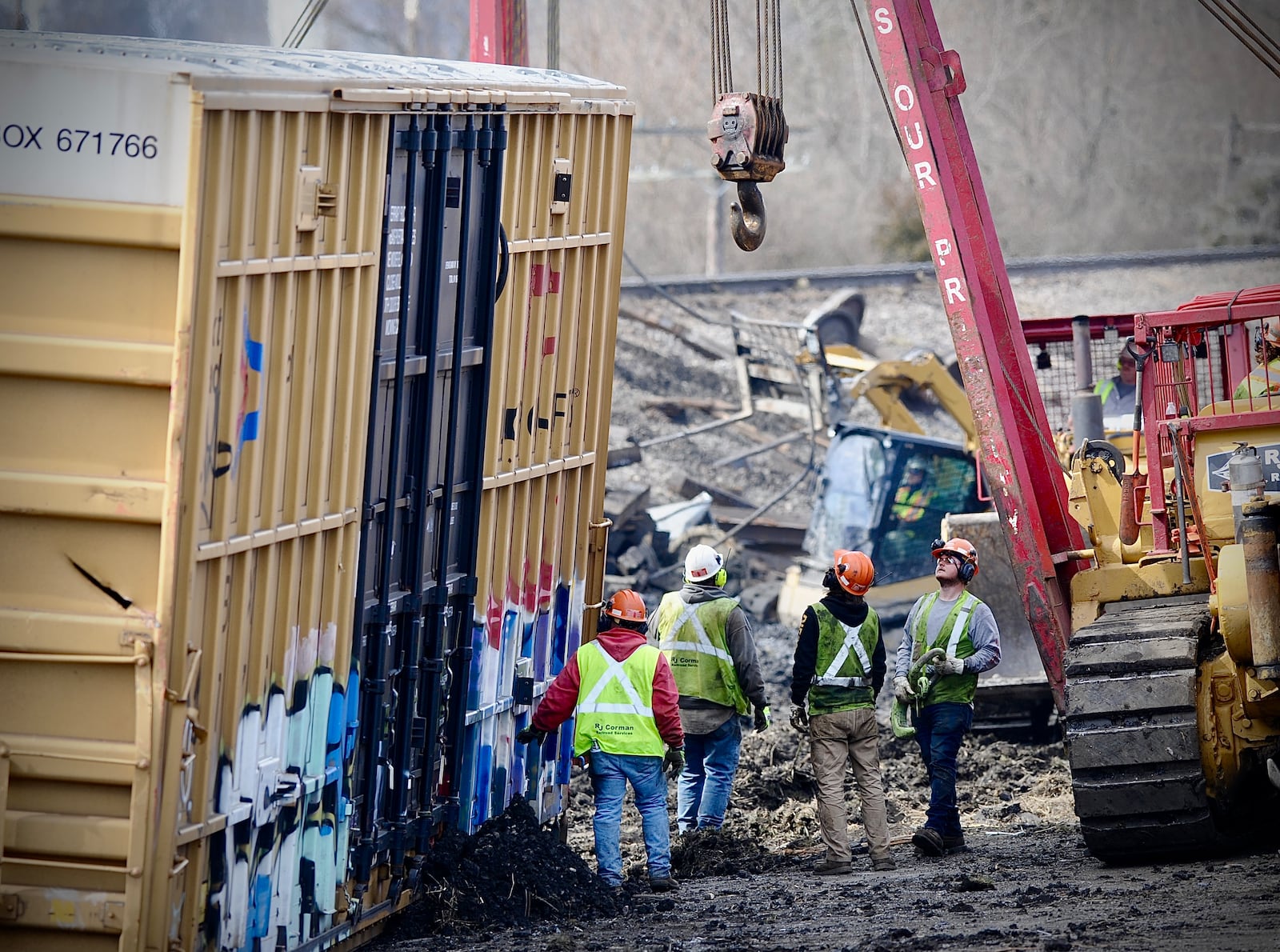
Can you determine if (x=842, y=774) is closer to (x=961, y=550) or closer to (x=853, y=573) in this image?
(x=853, y=573)

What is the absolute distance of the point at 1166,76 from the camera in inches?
1410

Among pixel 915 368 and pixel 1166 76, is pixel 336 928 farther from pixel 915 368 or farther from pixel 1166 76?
pixel 1166 76

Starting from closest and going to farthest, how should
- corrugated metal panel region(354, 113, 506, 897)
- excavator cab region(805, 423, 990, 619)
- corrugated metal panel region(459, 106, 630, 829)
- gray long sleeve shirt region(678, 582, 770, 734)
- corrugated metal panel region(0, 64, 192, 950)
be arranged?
corrugated metal panel region(0, 64, 192, 950), corrugated metal panel region(354, 113, 506, 897), corrugated metal panel region(459, 106, 630, 829), gray long sleeve shirt region(678, 582, 770, 734), excavator cab region(805, 423, 990, 619)

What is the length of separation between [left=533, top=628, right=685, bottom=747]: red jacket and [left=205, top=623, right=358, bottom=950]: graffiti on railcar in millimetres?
1507

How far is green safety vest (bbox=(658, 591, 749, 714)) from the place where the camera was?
30.5ft

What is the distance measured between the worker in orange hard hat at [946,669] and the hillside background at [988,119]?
909 inches

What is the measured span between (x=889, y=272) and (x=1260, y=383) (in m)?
16.2

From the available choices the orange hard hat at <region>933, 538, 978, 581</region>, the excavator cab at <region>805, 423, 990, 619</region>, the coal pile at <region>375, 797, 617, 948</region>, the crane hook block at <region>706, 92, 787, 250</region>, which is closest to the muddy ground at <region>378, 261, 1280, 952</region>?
the coal pile at <region>375, 797, 617, 948</region>

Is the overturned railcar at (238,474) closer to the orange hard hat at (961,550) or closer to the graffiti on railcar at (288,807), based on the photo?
the graffiti on railcar at (288,807)

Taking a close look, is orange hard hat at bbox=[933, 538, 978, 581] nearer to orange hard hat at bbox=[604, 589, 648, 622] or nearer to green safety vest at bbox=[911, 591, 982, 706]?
green safety vest at bbox=[911, 591, 982, 706]

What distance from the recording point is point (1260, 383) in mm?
8820

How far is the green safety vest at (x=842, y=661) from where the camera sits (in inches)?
344

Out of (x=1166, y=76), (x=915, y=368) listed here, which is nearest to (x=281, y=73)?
(x=915, y=368)

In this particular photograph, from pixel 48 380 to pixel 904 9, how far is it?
5791 millimetres
